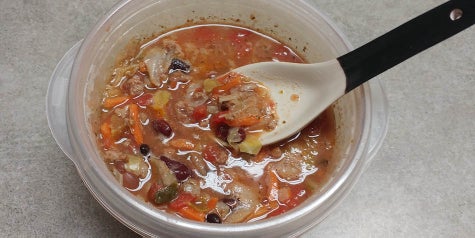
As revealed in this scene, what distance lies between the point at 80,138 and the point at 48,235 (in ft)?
1.52

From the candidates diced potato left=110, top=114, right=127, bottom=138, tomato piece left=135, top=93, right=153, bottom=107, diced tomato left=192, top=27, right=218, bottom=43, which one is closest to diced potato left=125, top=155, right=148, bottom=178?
diced potato left=110, top=114, right=127, bottom=138

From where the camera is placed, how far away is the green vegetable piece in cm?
162

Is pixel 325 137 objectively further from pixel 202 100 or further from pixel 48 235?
pixel 48 235

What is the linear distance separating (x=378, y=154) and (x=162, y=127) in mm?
849

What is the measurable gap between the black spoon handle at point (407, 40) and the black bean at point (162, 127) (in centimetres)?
57

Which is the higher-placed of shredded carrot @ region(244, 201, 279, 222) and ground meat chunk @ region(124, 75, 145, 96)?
ground meat chunk @ region(124, 75, 145, 96)

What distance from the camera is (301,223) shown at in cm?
152

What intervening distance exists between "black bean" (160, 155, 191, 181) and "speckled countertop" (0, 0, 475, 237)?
333mm

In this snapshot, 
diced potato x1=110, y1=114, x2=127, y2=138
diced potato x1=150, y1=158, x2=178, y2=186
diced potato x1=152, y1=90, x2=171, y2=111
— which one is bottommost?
diced potato x1=150, y1=158, x2=178, y2=186

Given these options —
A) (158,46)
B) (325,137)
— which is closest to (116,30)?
(158,46)

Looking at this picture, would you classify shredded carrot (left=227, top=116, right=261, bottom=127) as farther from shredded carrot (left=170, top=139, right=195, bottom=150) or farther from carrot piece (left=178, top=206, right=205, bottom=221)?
carrot piece (left=178, top=206, right=205, bottom=221)

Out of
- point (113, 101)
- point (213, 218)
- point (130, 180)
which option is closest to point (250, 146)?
point (213, 218)

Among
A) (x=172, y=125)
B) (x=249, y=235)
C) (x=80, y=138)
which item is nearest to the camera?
(x=249, y=235)

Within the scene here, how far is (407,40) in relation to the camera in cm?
161
